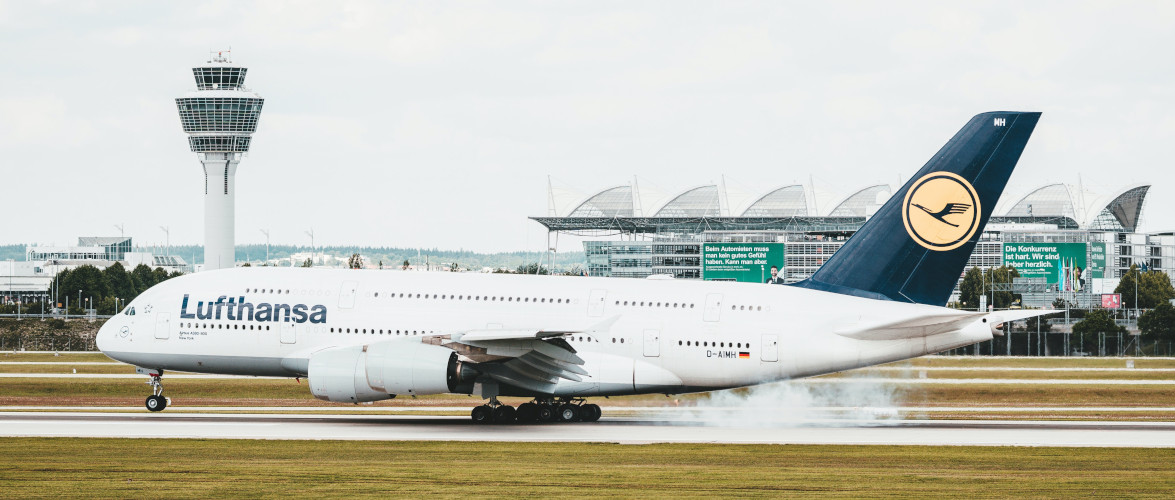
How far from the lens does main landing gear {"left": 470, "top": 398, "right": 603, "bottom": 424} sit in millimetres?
35156

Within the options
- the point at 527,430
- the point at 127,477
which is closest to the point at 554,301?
the point at 527,430

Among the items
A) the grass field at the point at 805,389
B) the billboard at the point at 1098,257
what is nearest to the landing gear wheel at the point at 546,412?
the grass field at the point at 805,389

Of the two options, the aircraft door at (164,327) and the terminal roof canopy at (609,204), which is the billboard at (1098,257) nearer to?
the terminal roof canopy at (609,204)

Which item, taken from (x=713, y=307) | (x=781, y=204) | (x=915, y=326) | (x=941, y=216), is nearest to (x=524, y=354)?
(x=713, y=307)

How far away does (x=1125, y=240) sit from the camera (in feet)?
637

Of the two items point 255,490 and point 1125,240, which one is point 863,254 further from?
point 1125,240

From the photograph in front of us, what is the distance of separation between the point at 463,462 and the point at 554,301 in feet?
32.2

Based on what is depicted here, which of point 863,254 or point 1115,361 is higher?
point 863,254

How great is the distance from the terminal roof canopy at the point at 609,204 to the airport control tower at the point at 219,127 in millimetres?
49619

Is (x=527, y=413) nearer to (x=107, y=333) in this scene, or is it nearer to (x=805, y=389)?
(x=805, y=389)

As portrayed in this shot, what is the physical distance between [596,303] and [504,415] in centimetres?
388

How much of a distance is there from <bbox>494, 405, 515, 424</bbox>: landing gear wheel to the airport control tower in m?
142

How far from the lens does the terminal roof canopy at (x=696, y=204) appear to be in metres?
192

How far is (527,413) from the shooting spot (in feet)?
116
